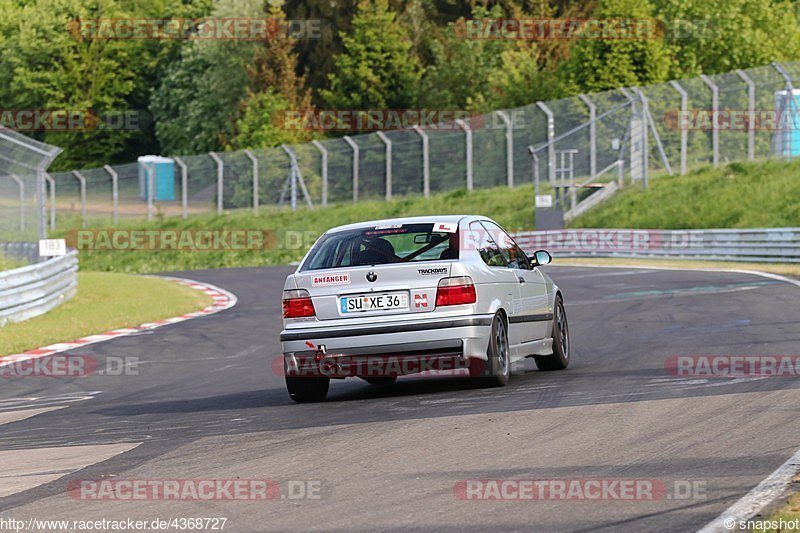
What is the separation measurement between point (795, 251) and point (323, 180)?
23213mm

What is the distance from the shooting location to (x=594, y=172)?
43.4 metres

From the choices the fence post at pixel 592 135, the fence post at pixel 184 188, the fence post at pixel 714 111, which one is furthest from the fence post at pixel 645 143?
the fence post at pixel 184 188

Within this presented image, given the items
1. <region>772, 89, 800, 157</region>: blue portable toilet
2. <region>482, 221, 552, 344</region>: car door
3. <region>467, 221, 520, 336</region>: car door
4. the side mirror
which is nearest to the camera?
<region>467, 221, 520, 336</region>: car door

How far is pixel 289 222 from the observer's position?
50.9 m

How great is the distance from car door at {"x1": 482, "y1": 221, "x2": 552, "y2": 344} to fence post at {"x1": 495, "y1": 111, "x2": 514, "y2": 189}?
104ft

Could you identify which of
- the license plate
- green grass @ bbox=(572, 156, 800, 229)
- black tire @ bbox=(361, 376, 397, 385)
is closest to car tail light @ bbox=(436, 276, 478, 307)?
the license plate

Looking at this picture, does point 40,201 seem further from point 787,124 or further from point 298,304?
point 787,124

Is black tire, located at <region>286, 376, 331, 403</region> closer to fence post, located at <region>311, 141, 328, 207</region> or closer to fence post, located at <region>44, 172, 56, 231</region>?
fence post, located at <region>311, 141, 328, 207</region>

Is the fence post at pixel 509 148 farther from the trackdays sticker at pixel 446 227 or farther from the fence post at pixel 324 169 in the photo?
the trackdays sticker at pixel 446 227

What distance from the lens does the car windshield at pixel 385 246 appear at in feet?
35.2

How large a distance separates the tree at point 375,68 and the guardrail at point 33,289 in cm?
4198

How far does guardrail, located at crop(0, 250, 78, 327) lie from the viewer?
2009cm

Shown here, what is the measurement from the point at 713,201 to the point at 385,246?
29.5 metres

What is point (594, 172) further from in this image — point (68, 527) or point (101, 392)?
point (68, 527)
